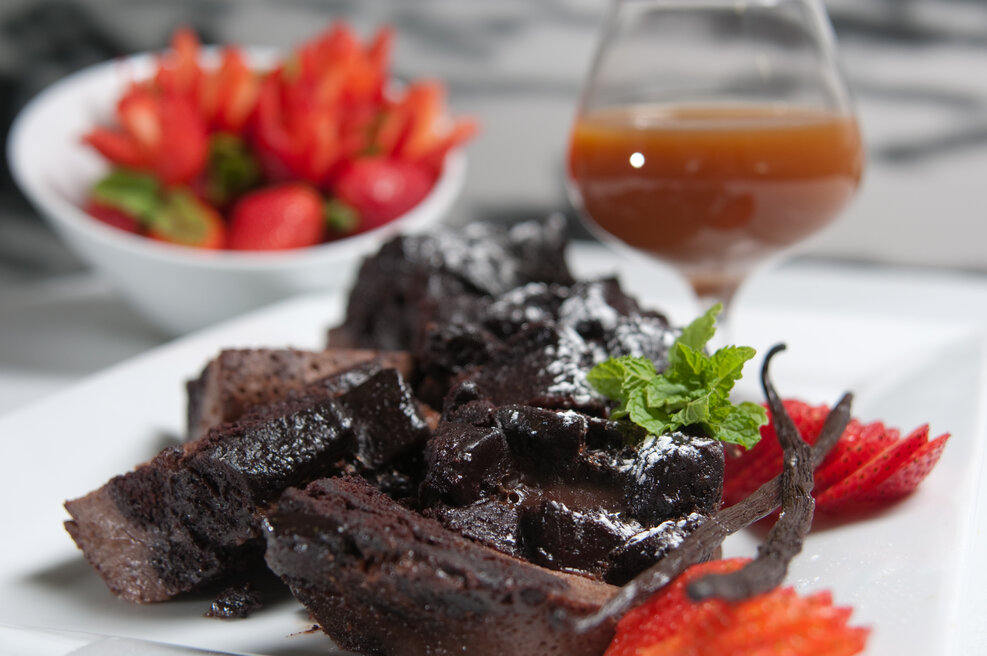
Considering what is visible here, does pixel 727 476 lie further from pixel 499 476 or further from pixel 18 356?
pixel 18 356

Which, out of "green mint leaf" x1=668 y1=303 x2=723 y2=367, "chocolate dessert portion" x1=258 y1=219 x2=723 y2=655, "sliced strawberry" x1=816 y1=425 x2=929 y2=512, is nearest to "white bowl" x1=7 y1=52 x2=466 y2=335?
"chocolate dessert portion" x1=258 y1=219 x2=723 y2=655

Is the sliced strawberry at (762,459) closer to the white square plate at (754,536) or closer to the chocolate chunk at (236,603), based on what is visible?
the white square plate at (754,536)

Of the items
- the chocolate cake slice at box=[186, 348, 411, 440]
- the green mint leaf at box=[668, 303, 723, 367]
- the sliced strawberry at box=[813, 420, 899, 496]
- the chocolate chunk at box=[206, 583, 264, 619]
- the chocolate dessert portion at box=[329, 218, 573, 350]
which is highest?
the chocolate dessert portion at box=[329, 218, 573, 350]

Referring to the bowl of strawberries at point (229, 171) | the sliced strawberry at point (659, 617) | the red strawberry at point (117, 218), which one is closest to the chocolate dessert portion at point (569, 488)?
the sliced strawberry at point (659, 617)

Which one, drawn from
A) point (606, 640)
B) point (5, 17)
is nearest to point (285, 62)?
point (5, 17)

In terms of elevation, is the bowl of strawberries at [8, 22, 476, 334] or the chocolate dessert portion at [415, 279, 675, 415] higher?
the bowl of strawberries at [8, 22, 476, 334]

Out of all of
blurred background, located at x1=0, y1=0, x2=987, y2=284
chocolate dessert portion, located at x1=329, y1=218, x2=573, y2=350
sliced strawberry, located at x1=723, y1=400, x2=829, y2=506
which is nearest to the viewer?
sliced strawberry, located at x1=723, y1=400, x2=829, y2=506

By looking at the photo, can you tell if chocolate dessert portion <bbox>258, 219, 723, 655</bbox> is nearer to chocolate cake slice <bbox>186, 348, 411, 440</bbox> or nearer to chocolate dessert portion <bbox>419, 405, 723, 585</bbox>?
chocolate dessert portion <bbox>419, 405, 723, 585</bbox>

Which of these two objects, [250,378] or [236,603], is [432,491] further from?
[250,378]
